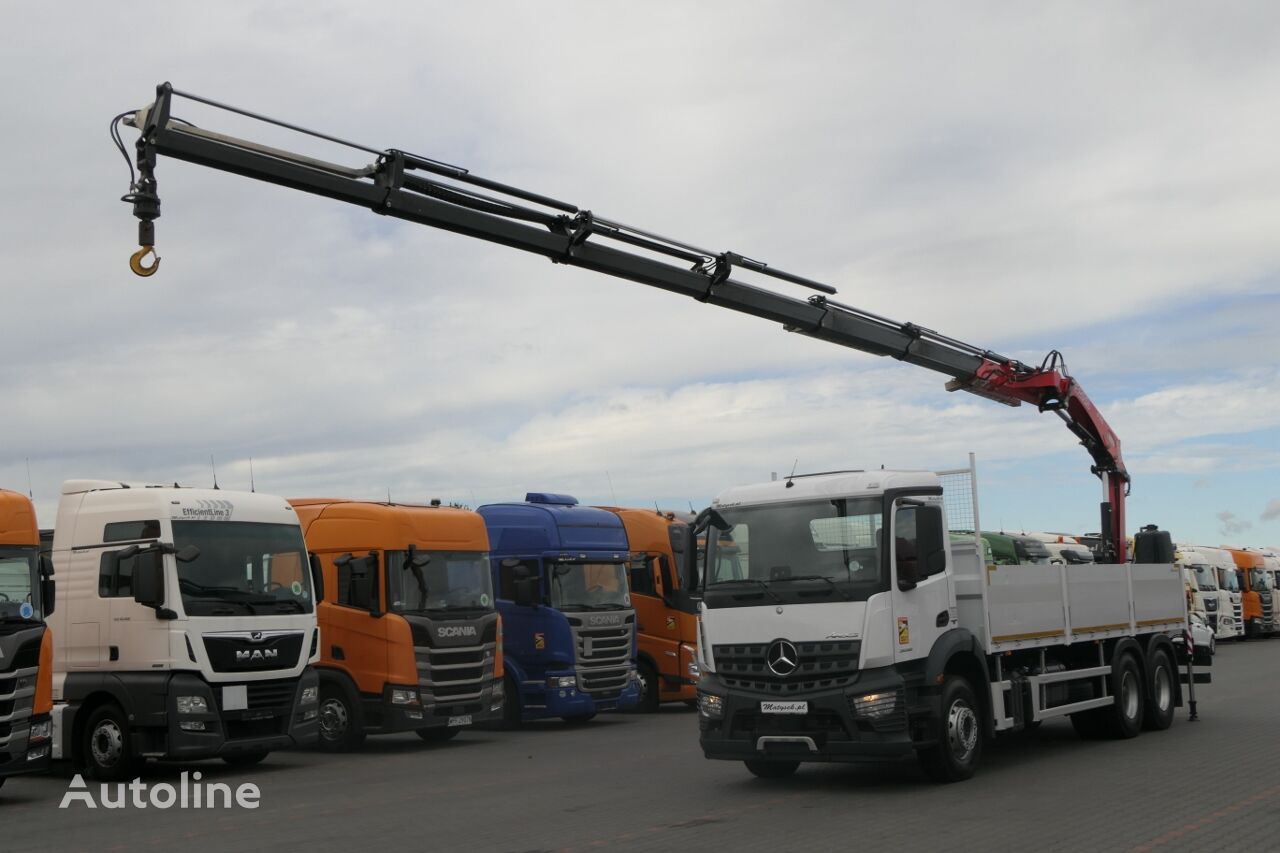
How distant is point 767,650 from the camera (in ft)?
40.9

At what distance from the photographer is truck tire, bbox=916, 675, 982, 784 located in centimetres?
1233

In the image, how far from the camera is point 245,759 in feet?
55.0

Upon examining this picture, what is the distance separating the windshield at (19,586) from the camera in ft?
43.2

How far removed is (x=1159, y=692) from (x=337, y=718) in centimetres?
1037

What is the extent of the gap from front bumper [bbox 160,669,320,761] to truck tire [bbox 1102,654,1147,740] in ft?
30.4

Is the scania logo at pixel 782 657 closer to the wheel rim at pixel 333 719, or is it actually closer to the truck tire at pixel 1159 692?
the truck tire at pixel 1159 692

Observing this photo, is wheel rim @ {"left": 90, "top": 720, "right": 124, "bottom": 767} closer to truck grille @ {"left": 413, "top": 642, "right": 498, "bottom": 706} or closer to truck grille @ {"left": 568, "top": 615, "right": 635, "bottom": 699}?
truck grille @ {"left": 413, "top": 642, "right": 498, "bottom": 706}

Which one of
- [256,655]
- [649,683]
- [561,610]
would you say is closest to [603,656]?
[561,610]

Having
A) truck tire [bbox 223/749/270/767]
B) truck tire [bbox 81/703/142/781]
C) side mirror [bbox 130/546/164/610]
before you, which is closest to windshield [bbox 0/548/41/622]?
side mirror [bbox 130/546/164/610]

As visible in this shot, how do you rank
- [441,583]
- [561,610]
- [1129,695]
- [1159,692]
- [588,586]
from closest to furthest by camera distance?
[1129,695], [1159,692], [441,583], [561,610], [588,586]

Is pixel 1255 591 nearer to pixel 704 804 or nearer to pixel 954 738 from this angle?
pixel 954 738

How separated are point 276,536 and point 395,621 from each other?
7.14ft

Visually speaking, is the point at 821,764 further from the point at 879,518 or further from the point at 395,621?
the point at 395,621

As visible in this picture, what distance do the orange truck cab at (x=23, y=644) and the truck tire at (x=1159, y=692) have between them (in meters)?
12.4
